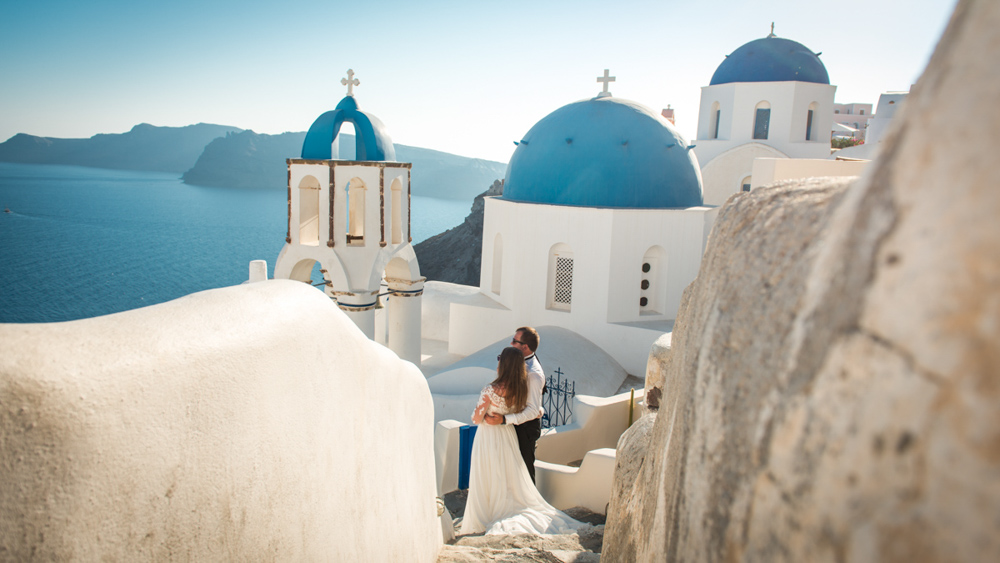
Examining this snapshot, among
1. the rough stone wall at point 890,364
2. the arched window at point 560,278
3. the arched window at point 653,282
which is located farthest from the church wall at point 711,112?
the rough stone wall at point 890,364

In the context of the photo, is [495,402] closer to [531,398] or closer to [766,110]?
[531,398]

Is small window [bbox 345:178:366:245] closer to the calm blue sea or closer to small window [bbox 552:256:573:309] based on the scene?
small window [bbox 552:256:573:309]

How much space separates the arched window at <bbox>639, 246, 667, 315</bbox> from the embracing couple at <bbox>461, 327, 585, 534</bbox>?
7646 mm

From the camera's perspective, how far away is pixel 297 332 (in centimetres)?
189

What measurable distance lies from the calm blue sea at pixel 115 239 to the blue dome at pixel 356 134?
22.0 metres

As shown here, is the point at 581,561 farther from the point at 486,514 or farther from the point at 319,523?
the point at 319,523

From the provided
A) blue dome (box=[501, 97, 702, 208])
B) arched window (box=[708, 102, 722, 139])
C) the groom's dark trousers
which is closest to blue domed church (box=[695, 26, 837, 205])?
arched window (box=[708, 102, 722, 139])

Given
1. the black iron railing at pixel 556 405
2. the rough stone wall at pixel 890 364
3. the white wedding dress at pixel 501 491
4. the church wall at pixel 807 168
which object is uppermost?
the church wall at pixel 807 168

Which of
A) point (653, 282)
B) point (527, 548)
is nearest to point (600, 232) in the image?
point (653, 282)

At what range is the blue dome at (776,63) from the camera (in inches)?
710

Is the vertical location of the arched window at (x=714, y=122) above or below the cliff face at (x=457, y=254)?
above

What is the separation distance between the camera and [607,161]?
467 inches

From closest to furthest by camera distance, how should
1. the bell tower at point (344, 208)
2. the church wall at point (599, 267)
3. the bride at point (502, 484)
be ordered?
1. the bride at point (502, 484)
2. the bell tower at point (344, 208)
3. the church wall at point (599, 267)

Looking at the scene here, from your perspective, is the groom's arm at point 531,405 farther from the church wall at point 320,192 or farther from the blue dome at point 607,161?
the blue dome at point 607,161
